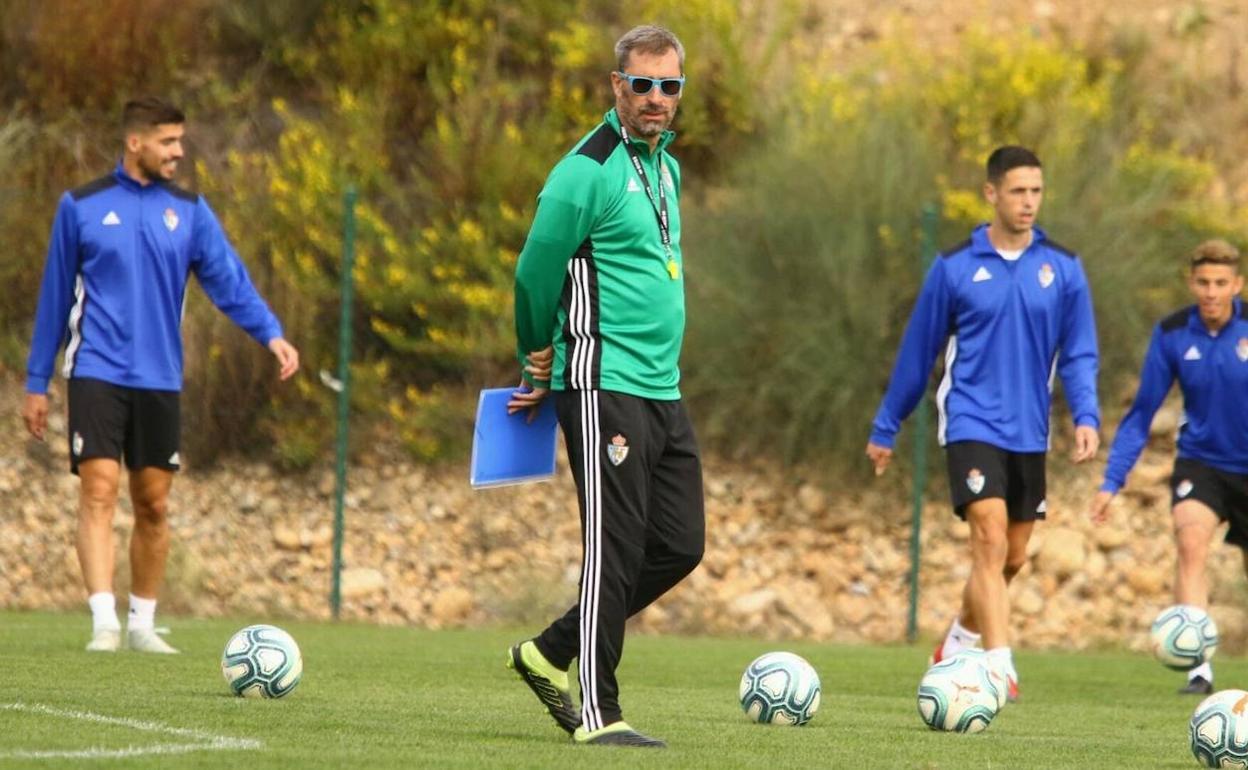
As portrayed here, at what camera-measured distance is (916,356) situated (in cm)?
983

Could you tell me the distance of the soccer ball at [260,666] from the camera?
24.9ft

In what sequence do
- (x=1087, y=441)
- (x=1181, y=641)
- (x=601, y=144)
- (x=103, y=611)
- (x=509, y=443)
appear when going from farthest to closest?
(x=1181, y=641), (x=103, y=611), (x=1087, y=441), (x=509, y=443), (x=601, y=144)

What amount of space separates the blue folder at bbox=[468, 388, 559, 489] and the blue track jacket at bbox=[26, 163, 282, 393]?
3.69 m

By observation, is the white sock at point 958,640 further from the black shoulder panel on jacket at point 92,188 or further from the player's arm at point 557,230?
the black shoulder panel on jacket at point 92,188

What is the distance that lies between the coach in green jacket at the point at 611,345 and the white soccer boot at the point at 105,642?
3915mm

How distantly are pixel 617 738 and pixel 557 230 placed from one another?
1521 mm

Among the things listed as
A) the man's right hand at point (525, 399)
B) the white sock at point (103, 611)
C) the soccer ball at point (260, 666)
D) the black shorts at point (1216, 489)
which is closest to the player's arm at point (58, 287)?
the white sock at point (103, 611)

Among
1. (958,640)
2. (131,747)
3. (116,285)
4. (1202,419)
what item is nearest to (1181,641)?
(958,640)

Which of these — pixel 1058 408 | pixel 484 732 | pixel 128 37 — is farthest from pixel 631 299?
pixel 128 37

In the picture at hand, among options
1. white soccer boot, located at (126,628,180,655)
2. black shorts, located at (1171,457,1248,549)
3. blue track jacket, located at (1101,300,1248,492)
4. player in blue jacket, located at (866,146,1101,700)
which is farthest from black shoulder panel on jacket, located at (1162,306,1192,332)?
white soccer boot, located at (126,628,180,655)

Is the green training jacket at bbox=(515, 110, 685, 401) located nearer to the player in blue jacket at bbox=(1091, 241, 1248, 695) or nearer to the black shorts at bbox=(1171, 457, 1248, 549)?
the player in blue jacket at bbox=(1091, 241, 1248, 695)

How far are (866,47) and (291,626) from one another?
9.07m

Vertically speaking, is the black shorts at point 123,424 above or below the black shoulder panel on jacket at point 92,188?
below

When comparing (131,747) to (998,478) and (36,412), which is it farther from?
(998,478)
